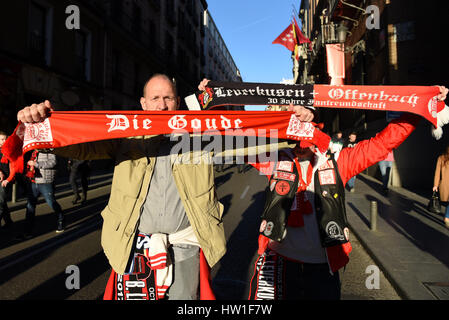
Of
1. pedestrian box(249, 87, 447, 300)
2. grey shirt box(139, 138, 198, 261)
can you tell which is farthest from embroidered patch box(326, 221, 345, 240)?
grey shirt box(139, 138, 198, 261)

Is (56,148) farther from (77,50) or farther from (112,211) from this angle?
(77,50)

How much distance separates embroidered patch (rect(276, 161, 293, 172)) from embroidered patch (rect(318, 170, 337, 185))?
8.2 inches

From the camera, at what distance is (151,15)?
2469 cm

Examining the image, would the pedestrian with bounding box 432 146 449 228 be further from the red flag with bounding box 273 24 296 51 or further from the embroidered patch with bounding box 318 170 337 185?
the red flag with bounding box 273 24 296 51

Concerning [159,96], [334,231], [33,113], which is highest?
[159,96]

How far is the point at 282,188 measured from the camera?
213 cm

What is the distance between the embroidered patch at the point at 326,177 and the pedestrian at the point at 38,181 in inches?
200

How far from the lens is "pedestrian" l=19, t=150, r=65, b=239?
529cm

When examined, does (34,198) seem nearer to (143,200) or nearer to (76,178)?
(76,178)

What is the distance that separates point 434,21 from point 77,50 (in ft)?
54.0

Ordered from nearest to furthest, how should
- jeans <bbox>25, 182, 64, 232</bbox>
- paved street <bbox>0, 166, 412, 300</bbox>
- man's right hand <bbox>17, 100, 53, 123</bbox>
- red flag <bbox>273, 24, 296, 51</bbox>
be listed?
man's right hand <bbox>17, 100, 53, 123</bbox>, paved street <bbox>0, 166, 412, 300</bbox>, jeans <bbox>25, 182, 64, 232</bbox>, red flag <bbox>273, 24, 296, 51</bbox>

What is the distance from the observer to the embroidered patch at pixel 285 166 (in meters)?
2.17

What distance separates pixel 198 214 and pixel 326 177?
38.5 inches

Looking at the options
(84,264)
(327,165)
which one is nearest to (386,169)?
(327,165)
